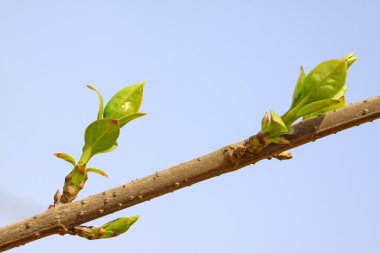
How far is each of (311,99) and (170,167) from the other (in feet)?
1.76

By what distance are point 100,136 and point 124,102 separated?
0.16 m

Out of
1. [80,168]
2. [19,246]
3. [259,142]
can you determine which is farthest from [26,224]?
[259,142]

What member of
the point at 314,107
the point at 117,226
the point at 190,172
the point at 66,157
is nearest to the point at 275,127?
the point at 314,107

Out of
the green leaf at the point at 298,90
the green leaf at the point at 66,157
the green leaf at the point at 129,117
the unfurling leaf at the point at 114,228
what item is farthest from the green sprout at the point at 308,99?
the green leaf at the point at 66,157

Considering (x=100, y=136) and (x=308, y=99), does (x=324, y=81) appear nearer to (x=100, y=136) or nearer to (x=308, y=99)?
(x=308, y=99)

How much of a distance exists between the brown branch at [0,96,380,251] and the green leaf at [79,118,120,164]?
242 mm

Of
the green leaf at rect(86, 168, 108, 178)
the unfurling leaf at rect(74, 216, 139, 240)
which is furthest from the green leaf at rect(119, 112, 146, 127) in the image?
the unfurling leaf at rect(74, 216, 139, 240)

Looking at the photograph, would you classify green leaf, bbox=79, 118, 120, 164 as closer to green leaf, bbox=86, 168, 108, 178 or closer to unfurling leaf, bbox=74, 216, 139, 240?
green leaf, bbox=86, 168, 108, 178

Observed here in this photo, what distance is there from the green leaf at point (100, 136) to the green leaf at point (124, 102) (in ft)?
0.33

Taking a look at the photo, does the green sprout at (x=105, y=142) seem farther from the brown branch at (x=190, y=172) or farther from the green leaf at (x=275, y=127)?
the green leaf at (x=275, y=127)

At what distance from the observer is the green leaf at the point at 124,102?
Answer: 1.91m

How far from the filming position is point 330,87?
1.71 meters

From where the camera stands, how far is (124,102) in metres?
1.92

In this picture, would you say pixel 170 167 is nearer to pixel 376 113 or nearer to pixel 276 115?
pixel 276 115
